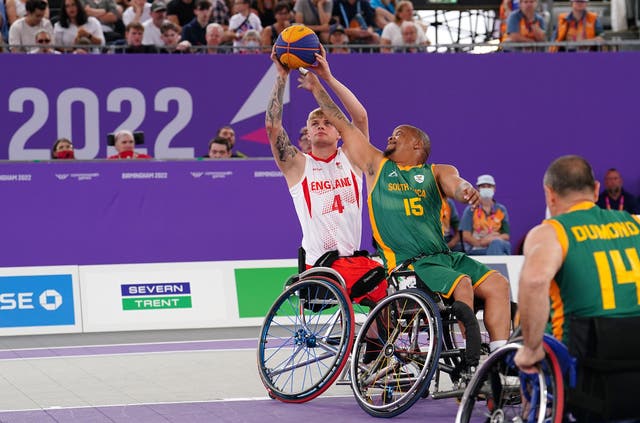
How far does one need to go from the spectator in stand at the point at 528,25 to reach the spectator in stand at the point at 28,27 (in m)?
6.26

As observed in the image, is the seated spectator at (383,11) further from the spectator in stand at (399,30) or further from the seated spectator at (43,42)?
the seated spectator at (43,42)

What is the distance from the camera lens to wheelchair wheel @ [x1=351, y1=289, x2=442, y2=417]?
23.7 ft

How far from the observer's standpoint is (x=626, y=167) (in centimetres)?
1617

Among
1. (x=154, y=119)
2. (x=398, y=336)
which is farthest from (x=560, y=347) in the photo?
(x=154, y=119)

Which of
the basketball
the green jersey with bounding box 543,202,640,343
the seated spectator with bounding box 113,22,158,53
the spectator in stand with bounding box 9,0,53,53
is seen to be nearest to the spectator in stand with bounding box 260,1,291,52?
the seated spectator with bounding box 113,22,158,53

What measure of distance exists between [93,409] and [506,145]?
943 centimetres

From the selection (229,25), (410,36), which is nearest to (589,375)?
(410,36)

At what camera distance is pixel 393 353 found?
7.46 meters

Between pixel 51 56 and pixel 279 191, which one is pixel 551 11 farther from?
pixel 51 56

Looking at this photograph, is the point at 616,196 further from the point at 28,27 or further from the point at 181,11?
the point at 28,27

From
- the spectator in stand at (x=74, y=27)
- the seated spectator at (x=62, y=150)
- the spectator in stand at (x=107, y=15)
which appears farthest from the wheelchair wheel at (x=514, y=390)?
the spectator in stand at (x=107, y=15)

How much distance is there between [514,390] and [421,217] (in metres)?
2.46

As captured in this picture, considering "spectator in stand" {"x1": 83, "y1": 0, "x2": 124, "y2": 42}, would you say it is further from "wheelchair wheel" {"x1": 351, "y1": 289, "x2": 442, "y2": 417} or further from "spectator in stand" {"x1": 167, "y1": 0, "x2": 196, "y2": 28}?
"wheelchair wheel" {"x1": 351, "y1": 289, "x2": 442, "y2": 417}

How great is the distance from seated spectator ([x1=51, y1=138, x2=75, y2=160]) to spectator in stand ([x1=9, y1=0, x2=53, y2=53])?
1.76 meters
